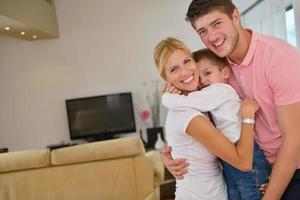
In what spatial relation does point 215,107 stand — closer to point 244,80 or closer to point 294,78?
point 244,80

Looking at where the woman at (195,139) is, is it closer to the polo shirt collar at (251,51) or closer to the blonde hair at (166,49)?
the blonde hair at (166,49)

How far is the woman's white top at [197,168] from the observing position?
1420 mm

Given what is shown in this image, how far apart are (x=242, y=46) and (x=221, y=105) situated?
0.85ft

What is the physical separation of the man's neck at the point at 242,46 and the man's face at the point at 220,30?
2 centimetres

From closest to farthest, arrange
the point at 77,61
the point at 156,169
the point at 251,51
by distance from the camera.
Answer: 1. the point at 251,51
2. the point at 156,169
3. the point at 77,61

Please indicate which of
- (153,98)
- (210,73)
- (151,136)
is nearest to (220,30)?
(210,73)

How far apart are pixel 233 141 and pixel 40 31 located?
488 cm

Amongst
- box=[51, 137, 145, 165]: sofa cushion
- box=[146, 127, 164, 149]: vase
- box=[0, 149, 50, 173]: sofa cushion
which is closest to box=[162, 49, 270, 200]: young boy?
box=[51, 137, 145, 165]: sofa cushion

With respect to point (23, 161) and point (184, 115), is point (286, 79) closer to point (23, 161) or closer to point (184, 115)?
point (184, 115)

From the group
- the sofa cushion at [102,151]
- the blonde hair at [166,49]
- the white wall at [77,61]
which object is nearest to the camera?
the blonde hair at [166,49]

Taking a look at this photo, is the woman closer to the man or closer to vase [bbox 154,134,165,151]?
the man

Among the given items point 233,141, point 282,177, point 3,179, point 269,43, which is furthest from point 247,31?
point 3,179

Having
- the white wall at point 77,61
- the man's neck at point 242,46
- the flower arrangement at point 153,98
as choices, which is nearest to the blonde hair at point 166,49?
the man's neck at point 242,46

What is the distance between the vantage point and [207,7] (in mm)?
1366
